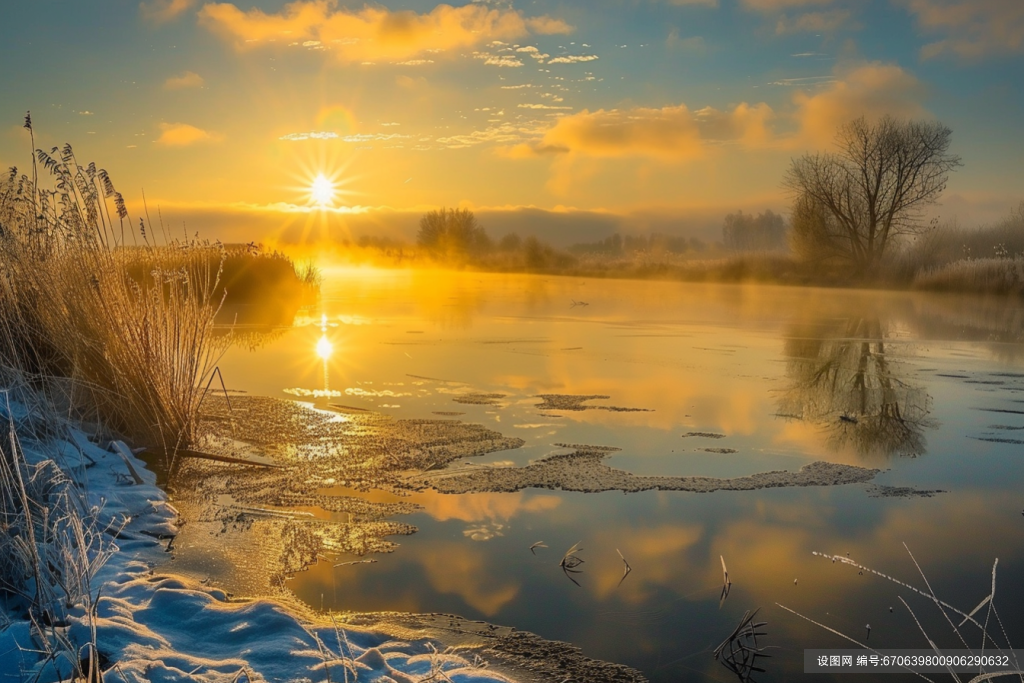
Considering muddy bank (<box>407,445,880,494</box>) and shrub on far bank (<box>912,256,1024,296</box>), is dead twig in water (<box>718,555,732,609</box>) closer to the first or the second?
muddy bank (<box>407,445,880,494</box>)

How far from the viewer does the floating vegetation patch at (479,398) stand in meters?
7.28

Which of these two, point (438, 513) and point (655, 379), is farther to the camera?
point (655, 379)

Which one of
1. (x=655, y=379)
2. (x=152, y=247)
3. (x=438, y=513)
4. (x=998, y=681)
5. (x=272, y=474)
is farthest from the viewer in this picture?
(x=655, y=379)

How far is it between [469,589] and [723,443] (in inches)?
125

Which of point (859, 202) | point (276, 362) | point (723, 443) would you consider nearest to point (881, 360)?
point (723, 443)

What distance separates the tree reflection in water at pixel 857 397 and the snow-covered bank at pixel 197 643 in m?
4.35

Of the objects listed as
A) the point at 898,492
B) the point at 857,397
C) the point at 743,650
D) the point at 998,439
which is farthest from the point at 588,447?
the point at 857,397

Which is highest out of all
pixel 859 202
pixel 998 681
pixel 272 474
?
pixel 859 202

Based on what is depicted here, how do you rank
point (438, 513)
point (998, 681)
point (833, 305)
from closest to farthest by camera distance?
point (998, 681) < point (438, 513) < point (833, 305)

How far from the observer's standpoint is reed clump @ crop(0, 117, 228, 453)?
539cm

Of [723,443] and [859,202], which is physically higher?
[859,202]

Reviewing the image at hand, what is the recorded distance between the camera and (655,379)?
8.79 m

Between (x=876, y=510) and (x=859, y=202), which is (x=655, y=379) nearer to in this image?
(x=876, y=510)

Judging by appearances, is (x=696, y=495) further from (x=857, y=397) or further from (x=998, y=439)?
(x=857, y=397)
